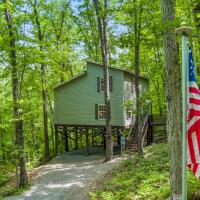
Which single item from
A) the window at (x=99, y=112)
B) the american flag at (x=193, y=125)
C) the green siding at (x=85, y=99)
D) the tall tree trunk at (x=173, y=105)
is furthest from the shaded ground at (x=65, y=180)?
the american flag at (x=193, y=125)

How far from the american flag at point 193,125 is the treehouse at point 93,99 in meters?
15.7

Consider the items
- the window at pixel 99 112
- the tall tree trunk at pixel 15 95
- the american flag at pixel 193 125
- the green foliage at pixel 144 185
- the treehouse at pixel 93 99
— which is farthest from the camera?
the window at pixel 99 112

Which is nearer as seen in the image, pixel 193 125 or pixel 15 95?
pixel 193 125

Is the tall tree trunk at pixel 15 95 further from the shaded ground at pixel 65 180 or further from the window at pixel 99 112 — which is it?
the window at pixel 99 112

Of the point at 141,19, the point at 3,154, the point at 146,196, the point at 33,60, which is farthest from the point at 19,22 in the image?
the point at 3,154

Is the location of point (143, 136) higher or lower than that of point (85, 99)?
lower

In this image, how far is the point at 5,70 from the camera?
15094 mm

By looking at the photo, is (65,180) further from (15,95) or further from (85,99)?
(85,99)

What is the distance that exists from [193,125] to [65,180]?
12.3 meters

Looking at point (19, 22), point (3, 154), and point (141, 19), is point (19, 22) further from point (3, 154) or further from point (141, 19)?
point (3, 154)

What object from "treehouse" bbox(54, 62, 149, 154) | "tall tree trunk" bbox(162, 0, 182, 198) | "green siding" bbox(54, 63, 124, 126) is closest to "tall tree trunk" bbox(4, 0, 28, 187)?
"treehouse" bbox(54, 62, 149, 154)

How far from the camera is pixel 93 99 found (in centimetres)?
2261

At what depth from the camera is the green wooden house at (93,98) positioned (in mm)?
21344

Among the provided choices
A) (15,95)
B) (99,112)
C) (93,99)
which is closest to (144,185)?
(15,95)
